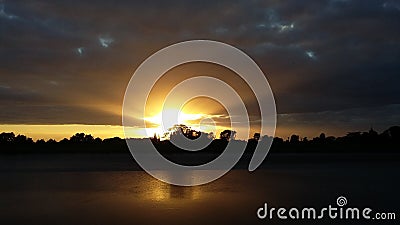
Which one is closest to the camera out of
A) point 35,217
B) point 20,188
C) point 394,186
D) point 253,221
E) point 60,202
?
point 253,221

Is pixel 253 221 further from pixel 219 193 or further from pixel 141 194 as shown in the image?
pixel 141 194

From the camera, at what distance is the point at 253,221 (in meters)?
14.6

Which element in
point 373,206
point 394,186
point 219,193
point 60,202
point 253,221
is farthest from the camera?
point 394,186

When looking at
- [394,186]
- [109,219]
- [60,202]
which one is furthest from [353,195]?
[60,202]

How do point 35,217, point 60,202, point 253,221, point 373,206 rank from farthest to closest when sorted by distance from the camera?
point 60,202 → point 373,206 → point 35,217 → point 253,221

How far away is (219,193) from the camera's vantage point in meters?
21.1

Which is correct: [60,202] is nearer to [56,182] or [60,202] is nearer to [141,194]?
[141,194]

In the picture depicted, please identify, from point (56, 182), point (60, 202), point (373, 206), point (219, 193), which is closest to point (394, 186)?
point (373, 206)

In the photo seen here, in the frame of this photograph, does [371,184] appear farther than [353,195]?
Yes

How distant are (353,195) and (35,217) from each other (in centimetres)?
1335

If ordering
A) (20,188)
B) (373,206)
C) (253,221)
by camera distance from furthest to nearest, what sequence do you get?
(20,188)
(373,206)
(253,221)

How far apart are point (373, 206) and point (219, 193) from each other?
6889 millimetres

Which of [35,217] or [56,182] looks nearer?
[35,217]

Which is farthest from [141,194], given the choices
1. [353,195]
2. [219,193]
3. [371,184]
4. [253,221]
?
[371,184]
